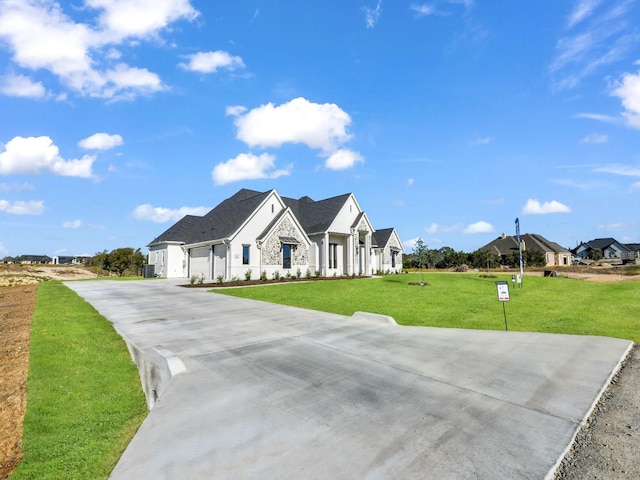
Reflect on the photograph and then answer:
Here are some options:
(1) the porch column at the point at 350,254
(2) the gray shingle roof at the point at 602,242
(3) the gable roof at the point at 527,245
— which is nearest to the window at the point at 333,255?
(1) the porch column at the point at 350,254

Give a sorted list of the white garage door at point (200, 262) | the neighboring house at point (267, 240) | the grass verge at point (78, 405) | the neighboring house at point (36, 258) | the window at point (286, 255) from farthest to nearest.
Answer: the neighboring house at point (36, 258) < the white garage door at point (200, 262) < the window at point (286, 255) < the neighboring house at point (267, 240) < the grass verge at point (78, 405)

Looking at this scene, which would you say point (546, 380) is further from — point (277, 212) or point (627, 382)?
point (277, 212)

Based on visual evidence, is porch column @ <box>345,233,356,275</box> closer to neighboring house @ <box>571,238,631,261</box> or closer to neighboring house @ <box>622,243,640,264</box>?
neighboring house @ <box>571,238,631,261</box>

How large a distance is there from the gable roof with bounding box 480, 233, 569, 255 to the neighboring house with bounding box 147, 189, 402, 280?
33.2m

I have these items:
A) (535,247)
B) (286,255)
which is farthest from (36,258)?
(535,247)

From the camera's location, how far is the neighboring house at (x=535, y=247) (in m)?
55.1

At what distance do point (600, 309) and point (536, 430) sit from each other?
454 inches

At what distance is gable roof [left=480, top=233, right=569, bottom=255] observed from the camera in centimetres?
5550

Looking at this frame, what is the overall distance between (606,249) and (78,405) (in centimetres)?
9893

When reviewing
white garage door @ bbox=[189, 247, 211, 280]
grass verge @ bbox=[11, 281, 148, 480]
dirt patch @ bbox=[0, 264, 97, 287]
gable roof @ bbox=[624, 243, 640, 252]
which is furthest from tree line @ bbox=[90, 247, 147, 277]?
gable roof @ bbox=[624, 243, 640, 252]

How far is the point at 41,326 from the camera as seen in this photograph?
9.47m

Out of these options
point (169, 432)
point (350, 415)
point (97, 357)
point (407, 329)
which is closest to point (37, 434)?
point (169, 432)

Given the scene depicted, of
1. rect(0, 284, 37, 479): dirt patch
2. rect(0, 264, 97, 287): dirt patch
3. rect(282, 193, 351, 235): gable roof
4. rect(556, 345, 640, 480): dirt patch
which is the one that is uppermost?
rect(282, 193, 351, 235): gable roof

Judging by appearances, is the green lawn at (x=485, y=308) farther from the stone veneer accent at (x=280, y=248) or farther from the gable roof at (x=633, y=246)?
the gable roof at (x=633, y=246)
